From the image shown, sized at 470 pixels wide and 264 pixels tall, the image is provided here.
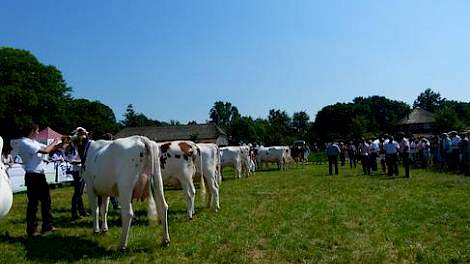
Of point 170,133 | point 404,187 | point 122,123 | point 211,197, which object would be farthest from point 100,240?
point 122,123

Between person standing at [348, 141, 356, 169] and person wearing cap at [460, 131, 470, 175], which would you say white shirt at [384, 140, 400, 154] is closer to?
person wearing cap at [460, 131, 470, 175]

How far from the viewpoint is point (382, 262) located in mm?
7184

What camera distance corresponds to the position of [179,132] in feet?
317

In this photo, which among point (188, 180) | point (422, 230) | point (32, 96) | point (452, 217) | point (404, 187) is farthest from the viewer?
point (32, 96)

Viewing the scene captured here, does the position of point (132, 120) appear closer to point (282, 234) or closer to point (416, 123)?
point (416, 123)

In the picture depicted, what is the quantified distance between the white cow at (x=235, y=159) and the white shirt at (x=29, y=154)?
19169mm

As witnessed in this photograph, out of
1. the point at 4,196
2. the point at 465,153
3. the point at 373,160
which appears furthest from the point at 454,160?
the point at 4,196

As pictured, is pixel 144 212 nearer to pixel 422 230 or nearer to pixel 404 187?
pixel 422 230

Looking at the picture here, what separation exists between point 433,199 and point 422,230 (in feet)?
16.1

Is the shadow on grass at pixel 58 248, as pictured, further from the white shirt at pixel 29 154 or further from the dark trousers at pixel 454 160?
the dark trousers at pixel 454 160

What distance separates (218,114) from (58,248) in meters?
129

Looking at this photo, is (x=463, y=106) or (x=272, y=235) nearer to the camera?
(x=272, y=235)

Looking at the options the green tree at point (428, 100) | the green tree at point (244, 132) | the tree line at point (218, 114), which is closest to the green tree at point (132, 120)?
the tree line at point (218, 114)

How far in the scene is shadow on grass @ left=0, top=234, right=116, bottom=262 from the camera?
779 cm
